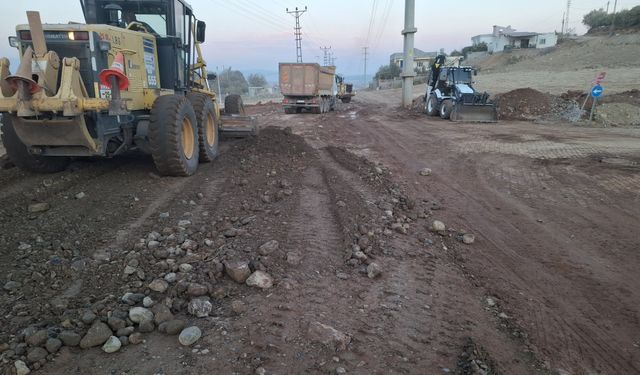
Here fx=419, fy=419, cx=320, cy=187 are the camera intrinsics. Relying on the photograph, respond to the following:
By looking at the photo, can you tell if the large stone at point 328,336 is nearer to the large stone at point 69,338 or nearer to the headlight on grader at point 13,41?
the large stone at point 69,338

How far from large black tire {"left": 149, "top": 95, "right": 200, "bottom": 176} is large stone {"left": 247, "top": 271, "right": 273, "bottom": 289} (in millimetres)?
3575

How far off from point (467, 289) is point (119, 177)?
5.60m

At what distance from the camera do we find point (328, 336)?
3.03m

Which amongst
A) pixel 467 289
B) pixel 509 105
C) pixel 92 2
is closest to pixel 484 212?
pixel 467 289

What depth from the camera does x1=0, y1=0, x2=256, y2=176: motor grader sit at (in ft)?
17.9

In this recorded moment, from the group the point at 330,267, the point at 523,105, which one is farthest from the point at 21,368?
the point at 523,105

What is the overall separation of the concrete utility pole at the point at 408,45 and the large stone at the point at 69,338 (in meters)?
26.7

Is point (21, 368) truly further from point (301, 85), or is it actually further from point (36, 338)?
point (301, 85)

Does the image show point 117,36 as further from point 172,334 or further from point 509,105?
point 509,105

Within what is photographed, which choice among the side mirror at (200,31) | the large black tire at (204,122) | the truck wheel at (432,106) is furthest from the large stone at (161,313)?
the truck wheel at (432,106)

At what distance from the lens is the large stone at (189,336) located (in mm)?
2928

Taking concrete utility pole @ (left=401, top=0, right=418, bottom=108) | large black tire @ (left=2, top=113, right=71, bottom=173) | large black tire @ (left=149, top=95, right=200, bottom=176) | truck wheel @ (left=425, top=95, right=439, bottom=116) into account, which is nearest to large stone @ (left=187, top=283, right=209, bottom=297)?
large black tire @ (left=149, top=95, right=200, bottom=176)

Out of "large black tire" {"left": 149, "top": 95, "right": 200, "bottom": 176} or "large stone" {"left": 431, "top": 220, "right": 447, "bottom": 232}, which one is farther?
"large black tire" {"left": 149, "top": 95, "right": 200, "bottom": 176}

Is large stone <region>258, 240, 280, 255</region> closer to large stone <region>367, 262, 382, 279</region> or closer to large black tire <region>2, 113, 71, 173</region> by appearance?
large stone <region>367, 262, 382, 279</region>
